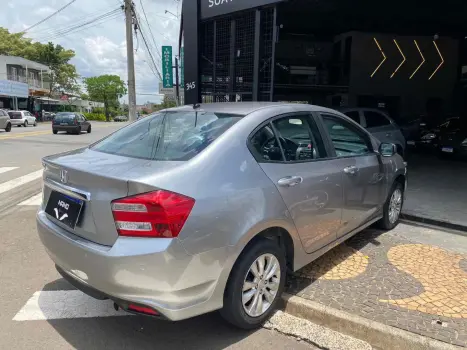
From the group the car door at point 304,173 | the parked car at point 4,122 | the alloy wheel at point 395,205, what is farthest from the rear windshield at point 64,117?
the car door at point 304,173

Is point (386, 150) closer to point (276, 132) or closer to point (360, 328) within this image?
point (276, 132)

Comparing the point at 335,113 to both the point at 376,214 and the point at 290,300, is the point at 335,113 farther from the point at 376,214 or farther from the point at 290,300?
the point at 290,300

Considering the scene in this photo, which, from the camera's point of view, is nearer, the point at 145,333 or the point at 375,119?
the point at 145,333

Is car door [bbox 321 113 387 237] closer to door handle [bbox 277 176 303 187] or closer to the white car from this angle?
door handle [bbox 277 176 303 187]

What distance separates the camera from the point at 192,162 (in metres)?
2.64

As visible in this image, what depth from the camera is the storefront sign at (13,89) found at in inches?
1757

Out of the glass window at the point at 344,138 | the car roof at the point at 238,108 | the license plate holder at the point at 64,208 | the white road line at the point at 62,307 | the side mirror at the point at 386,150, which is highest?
the car roof at the point at 238,108

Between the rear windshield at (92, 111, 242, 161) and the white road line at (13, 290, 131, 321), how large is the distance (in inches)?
52.7

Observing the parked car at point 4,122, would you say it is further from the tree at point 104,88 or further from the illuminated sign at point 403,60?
the tree at point 104,88

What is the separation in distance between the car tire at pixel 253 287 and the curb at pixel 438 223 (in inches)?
132

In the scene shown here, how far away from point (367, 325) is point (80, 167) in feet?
7.94

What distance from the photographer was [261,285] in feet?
9.94

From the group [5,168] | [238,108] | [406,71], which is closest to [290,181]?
[238,108]

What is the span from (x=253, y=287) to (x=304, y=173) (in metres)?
1.04
